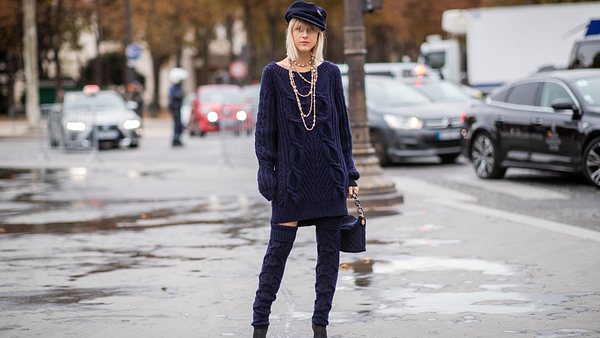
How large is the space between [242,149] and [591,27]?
23.7 feet

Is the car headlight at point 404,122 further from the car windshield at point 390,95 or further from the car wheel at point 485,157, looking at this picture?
the car wheel at point 485,157

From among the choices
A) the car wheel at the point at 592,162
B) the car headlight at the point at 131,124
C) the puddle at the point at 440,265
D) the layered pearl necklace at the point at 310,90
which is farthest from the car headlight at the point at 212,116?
the layered pearl necklace at the point at 310,90

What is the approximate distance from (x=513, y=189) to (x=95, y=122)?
12.1 m

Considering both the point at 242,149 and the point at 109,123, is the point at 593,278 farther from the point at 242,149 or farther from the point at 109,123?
the point at 109,123

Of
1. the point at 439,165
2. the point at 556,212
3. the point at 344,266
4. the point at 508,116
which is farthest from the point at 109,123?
the point at 344,266

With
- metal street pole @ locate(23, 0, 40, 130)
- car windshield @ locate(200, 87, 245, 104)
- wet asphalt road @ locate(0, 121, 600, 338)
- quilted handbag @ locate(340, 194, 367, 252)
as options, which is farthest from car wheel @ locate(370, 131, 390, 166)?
metal street pole @ locate(23, 0, 40, 130)

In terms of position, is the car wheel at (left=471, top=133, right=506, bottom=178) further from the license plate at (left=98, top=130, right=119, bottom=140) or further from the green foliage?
the green foliage

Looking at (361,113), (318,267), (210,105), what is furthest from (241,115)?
(210,105)

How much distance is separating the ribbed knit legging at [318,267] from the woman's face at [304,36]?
914 millimetres

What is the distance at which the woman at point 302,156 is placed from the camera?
6773 mm

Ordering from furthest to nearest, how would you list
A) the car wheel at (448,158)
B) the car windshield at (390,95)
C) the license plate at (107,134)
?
the license plate at (107,134), the car windshield at (390,95), the car wheel at (448,158)

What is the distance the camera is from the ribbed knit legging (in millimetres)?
6836

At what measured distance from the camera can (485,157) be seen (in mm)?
18719

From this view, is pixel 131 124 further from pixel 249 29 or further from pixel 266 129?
pixel 249 29
